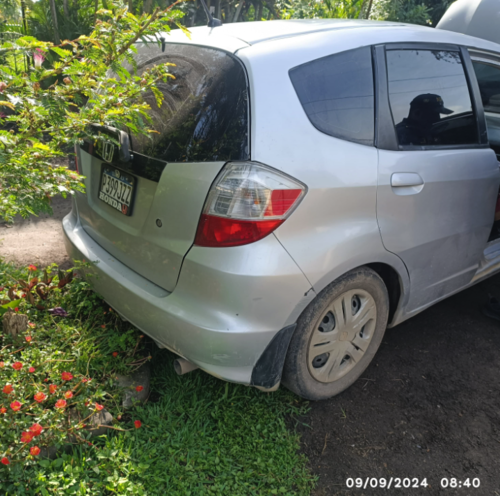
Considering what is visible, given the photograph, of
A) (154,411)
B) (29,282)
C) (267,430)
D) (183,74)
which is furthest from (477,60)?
(29,282)

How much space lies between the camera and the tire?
207 cm

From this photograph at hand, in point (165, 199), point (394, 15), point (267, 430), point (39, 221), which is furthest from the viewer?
point (394, 15)

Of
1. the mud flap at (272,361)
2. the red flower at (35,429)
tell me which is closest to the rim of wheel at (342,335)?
the mud flap at (272,361)

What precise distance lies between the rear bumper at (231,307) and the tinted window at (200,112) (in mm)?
391

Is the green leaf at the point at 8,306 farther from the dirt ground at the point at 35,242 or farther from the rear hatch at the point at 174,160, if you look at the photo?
the dirt ground at the point at 35,242

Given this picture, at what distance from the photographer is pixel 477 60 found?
8.78ft

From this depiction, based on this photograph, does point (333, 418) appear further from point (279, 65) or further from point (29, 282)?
point (29, 282)

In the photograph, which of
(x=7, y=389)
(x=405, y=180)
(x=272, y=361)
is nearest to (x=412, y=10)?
(x=405, y=180)

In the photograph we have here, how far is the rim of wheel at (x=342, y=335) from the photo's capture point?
2.17m

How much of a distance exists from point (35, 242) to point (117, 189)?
6.42ft

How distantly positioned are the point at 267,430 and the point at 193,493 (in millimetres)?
Result: 454

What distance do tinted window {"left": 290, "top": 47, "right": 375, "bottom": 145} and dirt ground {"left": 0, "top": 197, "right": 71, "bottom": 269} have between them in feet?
7.43

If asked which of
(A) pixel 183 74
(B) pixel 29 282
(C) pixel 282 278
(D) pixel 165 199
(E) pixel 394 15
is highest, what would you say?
(E) pixel 394 15

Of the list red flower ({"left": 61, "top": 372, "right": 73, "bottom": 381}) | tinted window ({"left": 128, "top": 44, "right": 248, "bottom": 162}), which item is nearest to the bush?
red flower ({"left": 61, "top": 372, "right": 73, "bottom": 381})
